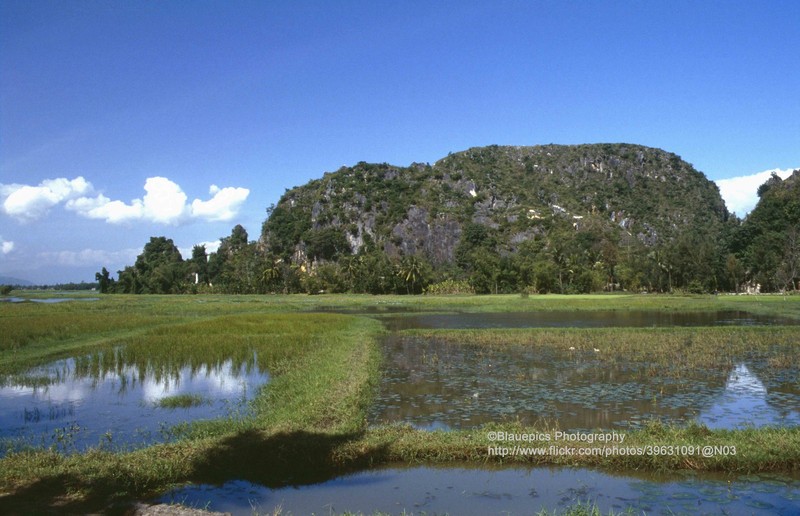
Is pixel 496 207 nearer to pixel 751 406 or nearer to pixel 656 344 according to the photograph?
pixel 656 344

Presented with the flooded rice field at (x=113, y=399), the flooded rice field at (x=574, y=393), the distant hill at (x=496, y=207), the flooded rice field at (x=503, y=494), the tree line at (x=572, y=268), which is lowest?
the flooded rice field at (x=503, y=494)

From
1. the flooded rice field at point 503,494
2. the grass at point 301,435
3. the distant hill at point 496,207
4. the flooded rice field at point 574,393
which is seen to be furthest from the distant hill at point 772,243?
A: the flooded rice field at point 503,494

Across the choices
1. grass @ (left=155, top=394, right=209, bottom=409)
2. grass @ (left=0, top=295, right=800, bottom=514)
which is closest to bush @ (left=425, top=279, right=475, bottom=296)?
grass @ (left=0, top=295, right=800, bottom=514)

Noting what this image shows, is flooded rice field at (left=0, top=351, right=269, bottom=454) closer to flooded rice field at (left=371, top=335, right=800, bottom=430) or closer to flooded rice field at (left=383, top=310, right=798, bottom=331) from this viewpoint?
flooded rice field at (left=371, top=335, right=800, bottom=430)

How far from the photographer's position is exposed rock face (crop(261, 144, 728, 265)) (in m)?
144

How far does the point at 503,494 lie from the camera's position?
776 cm

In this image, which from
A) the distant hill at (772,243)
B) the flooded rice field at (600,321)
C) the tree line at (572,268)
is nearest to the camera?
the flooded rice field at (600,321)

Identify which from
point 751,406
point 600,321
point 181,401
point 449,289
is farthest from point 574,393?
point 449,289

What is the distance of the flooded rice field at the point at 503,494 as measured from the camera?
23.9 ft

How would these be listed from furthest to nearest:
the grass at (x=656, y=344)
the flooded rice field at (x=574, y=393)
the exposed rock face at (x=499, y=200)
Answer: the exposed rock face at (x=499, y=200), the grass at (x=656, y=344), the flooded rice field at (x=574, y=393)

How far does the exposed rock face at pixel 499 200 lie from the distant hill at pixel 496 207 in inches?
13.3

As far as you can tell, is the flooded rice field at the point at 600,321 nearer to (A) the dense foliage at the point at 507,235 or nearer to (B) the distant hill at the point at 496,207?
(A) the dense foliage at the point at 507,235

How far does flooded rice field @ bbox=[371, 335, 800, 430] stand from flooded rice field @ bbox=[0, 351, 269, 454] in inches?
168

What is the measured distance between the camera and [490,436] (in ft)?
31.4
